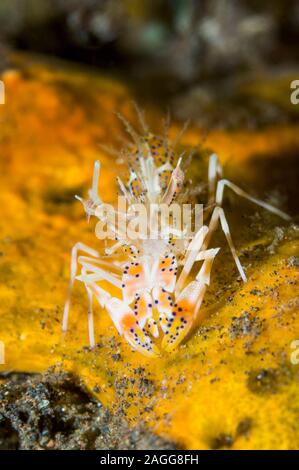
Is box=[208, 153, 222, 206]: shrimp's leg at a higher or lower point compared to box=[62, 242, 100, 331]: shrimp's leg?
higher

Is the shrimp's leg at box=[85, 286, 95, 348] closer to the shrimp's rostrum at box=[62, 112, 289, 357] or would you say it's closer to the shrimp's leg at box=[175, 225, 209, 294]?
the shrimp's rostrum at box=[62, 112, 289, 357]

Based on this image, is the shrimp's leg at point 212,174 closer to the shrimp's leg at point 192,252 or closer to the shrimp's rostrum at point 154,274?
the shrimp's rostrum at point 154,274

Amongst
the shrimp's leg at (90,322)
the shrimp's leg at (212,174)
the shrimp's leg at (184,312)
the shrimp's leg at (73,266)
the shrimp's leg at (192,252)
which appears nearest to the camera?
the shrimp's leg at (184,312)

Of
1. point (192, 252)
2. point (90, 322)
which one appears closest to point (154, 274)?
point (192, 252)

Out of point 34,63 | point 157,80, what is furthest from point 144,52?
point 34,63

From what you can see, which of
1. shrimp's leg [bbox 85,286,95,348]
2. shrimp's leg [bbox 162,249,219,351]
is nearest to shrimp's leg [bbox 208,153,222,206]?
shrimp's leg [bbox 162,249,219,351]

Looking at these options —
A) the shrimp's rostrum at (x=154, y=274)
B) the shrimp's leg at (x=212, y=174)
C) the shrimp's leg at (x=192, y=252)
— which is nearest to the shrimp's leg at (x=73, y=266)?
the shrimp's rostrum at (x=154, y=274)

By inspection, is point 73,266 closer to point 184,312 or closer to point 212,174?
point 184,312

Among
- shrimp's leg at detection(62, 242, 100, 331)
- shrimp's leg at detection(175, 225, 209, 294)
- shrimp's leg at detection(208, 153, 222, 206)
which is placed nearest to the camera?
shrimp's leg at detection(175, 225, 209, 294)
